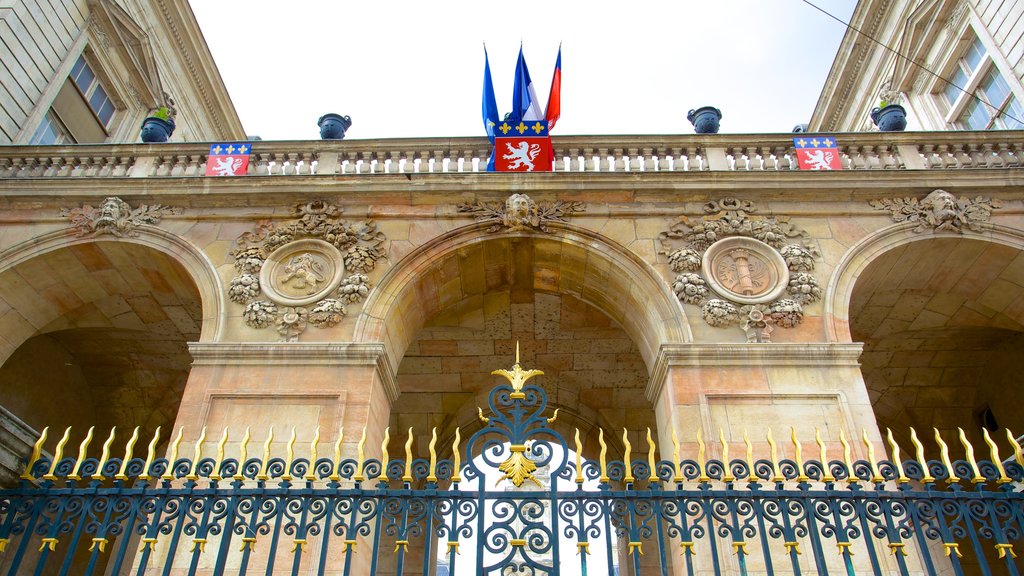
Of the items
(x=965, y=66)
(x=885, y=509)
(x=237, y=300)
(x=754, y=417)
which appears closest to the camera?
(x=885, y=509)

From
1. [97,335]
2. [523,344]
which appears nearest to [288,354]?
[523,344]

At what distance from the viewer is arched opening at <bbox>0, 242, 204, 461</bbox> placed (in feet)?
32.0

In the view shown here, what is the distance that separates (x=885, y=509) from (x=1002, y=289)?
7222 mm

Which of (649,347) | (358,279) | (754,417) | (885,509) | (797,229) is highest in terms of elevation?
(797,229)

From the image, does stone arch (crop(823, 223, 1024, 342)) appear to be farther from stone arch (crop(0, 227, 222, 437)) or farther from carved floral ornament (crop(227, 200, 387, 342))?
stone arch (crop(0, 227, 222, 437))

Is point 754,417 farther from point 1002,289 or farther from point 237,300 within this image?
point 237,300

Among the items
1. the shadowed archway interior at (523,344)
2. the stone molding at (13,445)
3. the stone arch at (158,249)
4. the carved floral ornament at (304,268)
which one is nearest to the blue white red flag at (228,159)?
the carved floral ornament at (304,268)

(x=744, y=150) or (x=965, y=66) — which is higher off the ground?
(x=965, y=66)

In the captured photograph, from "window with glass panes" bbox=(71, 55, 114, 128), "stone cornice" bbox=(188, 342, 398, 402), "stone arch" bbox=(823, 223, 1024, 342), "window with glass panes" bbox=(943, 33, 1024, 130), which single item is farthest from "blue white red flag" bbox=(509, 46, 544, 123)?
"window with glass panes" bbox=(71, 55, 114, 128)

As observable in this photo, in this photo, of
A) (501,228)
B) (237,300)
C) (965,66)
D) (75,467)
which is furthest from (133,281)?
(965,66)

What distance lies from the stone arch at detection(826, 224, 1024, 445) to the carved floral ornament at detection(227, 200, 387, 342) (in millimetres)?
6039

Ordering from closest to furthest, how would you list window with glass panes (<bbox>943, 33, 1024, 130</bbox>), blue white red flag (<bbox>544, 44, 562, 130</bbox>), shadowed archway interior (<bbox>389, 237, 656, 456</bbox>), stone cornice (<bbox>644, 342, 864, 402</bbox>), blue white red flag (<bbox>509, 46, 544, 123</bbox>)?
stone cornice (<bbox>644, 342, 864, 402</bbox>) → shadowed archway interior (<bbox>389, 237, 656, 456</bbox>) → blue white red flag (<bbox>509, 46, 544, 123</bbox>) → blue white red flag (<bbox>544, 44, 562, 130</bbox>) → window with glass panes (<bbox>943, 33, 1024, 130</bbox>)

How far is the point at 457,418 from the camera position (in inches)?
523

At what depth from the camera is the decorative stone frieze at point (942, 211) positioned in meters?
9.27
